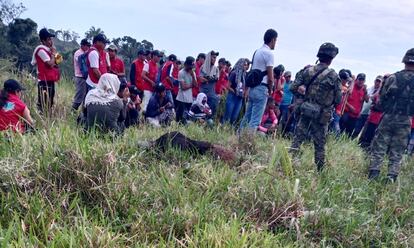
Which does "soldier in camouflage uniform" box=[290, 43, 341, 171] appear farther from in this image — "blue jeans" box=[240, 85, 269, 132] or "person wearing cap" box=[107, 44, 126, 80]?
"person wearing cap" box=[107, 44, 126, 80]

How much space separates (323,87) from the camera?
4.62 metres

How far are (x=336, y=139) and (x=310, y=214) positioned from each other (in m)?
3.78

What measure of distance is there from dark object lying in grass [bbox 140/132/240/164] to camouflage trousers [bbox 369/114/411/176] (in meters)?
1.97

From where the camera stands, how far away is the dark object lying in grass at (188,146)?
4211 mm

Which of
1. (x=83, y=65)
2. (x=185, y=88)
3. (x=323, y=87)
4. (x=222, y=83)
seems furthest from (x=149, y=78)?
(x=323, y=87)

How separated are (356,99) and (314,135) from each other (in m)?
3.90

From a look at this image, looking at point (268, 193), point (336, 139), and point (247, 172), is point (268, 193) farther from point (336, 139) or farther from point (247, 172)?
point (336, 139)

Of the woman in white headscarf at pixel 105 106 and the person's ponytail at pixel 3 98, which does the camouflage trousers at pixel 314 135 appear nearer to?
the woman in white headscarf at pixel 105 106

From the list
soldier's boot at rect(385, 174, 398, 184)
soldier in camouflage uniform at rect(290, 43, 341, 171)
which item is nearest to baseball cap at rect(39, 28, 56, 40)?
soldier in camouflage uniform at rect(290, 43, 341, 171)

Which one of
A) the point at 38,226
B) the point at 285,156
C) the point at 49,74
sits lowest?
the point at 38,226

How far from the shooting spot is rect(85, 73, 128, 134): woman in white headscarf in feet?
14.7

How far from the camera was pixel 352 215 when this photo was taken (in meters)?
3.39

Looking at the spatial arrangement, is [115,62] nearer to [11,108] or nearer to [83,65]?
[83,65]

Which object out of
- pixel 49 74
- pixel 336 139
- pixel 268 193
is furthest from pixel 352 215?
pixel 49 74
